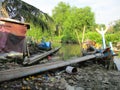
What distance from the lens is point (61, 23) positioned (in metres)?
61.9

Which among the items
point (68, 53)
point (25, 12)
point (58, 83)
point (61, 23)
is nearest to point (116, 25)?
point (61, 23)

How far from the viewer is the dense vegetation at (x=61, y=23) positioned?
567 inches

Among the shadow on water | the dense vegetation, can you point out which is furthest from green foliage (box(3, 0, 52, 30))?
the shadow on water

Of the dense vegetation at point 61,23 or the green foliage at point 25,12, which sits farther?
the dense vegetation at point 61,23

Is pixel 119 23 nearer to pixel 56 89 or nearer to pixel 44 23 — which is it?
pixel 44 23

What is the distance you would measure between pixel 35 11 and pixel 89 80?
8136 millimetres

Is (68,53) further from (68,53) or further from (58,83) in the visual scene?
(58,83)

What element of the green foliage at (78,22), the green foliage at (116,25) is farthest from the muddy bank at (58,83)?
the green foliage at (78,22)

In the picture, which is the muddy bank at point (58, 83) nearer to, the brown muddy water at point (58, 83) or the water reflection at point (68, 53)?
the brown muddy water at point (58, 83)

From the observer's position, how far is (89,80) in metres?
8.39

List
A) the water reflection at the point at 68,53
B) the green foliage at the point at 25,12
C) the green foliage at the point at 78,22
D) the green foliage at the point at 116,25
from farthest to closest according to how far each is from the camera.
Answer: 1. the green foliage at the point at 78,22
2. the green foliage at the point at 116,25
3. the water reflection at the point at 68,53
4. the green foliage at the point at 25,12

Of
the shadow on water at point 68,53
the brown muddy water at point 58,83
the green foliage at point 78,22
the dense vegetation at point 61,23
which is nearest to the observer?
the brown muddy water at point 58,83

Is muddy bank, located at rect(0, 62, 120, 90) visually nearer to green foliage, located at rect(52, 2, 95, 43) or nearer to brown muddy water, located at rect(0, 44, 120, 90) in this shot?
brown muddy water, located at rect(0, 44, 120, 90)

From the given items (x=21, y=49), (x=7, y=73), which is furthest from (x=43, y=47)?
(x=7, y=73)
